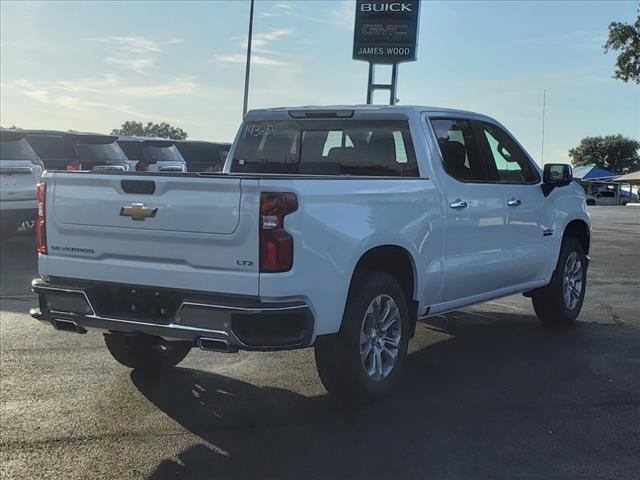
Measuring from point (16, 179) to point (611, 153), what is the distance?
313ft

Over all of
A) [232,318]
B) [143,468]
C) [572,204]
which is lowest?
[143,468]

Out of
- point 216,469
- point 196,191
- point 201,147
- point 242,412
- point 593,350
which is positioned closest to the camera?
point 216,469

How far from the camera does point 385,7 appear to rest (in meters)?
23.1

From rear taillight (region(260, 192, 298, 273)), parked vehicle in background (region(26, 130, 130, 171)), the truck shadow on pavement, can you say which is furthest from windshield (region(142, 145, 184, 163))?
rear taillight (region(260, 192, 298, 273))

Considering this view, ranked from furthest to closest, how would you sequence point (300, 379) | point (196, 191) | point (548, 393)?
1. point (300, 379)
2. point (548, 393)
3. point (196, 191)

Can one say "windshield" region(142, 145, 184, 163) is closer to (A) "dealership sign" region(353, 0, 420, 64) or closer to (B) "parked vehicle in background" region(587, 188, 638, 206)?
(A) "dealership sign" region(353, 0, 420, 64)

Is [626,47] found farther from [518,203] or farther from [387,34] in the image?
[518,203]

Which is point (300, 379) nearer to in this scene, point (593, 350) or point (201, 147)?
point (593, 350)

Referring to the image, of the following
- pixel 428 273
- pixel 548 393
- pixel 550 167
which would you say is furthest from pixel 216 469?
pixel 550 167

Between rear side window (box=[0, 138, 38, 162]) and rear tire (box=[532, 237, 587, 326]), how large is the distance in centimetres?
848

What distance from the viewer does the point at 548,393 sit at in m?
5.25

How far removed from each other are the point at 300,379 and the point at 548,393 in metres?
1.81

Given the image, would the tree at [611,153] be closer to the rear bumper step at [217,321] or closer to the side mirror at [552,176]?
the side mirror at [552,176]

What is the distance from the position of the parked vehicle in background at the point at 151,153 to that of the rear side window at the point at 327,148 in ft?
39.0
